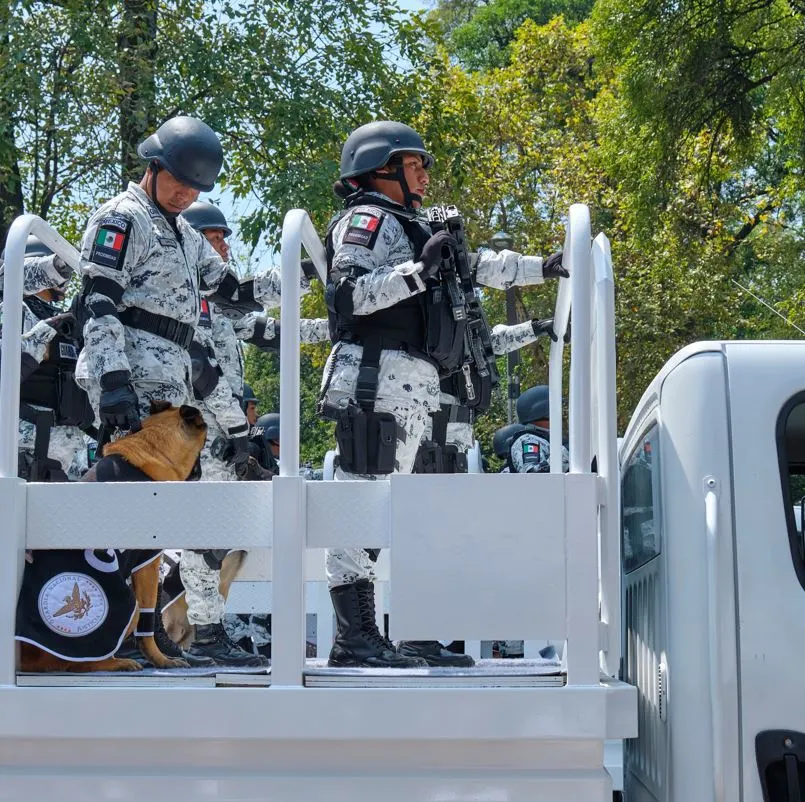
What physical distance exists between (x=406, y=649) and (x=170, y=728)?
43.3 inches

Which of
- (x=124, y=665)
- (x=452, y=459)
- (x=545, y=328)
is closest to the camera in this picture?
(x=124, y=665)

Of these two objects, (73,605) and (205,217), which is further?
(205,217)

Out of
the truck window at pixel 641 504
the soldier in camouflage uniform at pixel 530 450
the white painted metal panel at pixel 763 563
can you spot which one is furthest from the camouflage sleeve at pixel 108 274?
the soldier in camouflage uniform at pixel 530 450

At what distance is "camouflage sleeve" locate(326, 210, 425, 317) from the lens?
3.88 metres


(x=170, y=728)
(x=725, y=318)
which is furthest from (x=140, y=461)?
(x=725, y=318)

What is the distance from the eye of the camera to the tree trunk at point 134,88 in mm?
11398

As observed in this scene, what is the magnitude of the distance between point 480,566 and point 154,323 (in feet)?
5.91

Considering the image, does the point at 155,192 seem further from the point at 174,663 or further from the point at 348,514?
the point at 348,514

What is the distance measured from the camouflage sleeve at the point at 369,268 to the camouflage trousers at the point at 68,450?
6.77 feet

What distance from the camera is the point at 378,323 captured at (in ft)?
13.5

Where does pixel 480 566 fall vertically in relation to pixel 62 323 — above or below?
below

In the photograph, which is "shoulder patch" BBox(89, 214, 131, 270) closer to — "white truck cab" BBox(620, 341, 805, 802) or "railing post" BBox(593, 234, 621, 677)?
"railing post" BBox(593, 234, 621, 677)

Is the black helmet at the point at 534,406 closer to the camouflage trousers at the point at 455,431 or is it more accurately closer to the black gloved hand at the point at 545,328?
the black gloved hand at the point at 545,328

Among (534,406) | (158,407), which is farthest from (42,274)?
(534,406)
